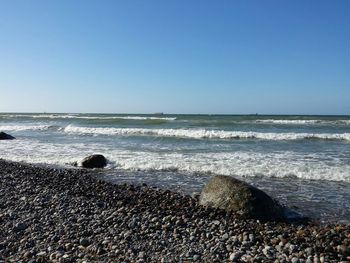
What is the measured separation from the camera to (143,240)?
6238 mm

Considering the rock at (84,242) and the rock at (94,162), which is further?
the rock at (94,162)

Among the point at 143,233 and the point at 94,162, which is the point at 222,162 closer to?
the point at 94,162

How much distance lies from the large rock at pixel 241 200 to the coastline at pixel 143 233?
0.31 m

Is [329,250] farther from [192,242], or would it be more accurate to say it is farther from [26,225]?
[26,225]

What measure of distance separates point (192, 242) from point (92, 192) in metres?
4.51

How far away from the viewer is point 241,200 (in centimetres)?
829

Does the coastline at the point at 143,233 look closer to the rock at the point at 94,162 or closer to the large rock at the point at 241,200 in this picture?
the large rock at the point at 241,200

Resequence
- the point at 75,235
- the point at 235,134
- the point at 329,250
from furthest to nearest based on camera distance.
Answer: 1. the point at 235,134
2. the point at 75,235
3. the point at 329,250

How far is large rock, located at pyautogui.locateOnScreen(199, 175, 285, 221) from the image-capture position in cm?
801

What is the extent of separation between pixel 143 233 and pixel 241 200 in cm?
265

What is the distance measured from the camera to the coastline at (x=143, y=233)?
5.63 metres

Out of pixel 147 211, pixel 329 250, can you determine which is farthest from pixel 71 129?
pixel 329 250

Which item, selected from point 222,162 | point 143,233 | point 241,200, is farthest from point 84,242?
point 222,162

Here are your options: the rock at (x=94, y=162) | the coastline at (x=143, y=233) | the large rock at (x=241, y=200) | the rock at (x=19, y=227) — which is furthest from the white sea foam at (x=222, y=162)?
the rock at (x=19, y=227)
